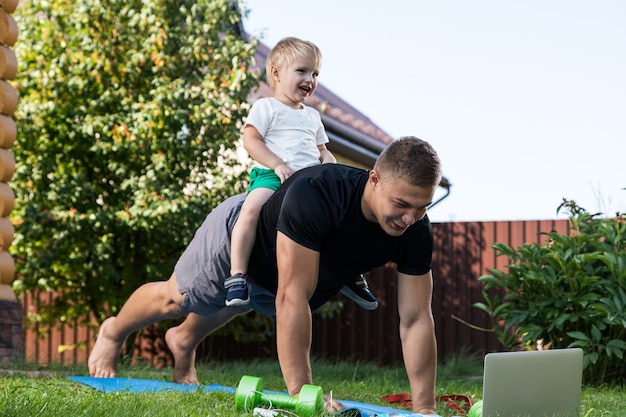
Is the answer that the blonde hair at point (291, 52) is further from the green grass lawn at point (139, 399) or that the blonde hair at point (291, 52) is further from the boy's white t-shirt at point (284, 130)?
the green grass lawn at point (139, 399)

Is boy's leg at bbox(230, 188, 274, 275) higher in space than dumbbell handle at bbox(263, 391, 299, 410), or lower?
higher

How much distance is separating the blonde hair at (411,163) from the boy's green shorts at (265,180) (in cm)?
96

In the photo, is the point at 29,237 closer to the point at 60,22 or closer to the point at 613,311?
the point at 60,22

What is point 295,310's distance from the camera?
10.0ft

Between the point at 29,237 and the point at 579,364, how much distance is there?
6858mm

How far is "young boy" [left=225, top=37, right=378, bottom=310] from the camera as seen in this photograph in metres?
3.70

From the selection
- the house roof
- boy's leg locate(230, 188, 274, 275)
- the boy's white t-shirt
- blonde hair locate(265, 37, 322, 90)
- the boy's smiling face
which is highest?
the house roof

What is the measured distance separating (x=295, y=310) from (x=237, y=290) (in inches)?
24.7

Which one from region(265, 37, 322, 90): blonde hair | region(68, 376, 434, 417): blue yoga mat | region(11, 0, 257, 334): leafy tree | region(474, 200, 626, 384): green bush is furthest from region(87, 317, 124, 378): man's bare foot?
region(11, 0, 257, 334): leafy tree

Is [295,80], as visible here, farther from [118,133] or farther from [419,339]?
[118,133]

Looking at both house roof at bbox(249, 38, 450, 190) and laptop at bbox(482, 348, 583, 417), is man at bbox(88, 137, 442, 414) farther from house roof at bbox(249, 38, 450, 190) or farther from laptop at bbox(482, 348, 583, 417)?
house roof at bbox(249, 38, 450, 190)

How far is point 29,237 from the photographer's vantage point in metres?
8.65

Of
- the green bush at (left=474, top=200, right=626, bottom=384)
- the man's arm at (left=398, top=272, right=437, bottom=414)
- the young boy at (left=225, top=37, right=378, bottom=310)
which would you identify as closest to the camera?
the man's arm at (left=398, top=272, right=437, bottom=414)

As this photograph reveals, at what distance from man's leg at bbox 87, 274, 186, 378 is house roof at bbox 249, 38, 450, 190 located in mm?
4962
